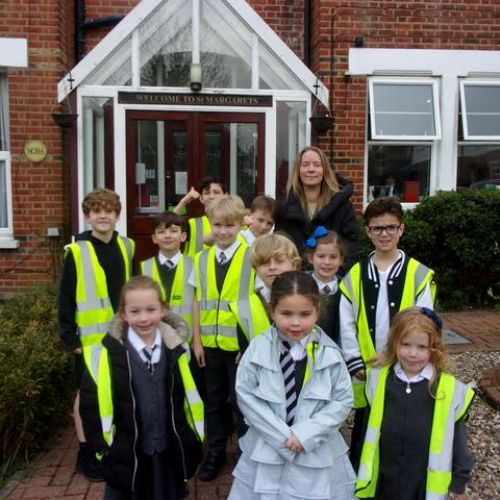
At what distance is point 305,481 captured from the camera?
217cm

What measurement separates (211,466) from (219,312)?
89cm

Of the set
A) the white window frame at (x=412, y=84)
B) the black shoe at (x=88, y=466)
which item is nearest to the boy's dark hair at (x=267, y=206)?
the black shoe at (x=88, y=466)

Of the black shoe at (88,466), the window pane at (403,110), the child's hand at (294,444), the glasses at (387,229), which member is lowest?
the black shoe at (88,466)

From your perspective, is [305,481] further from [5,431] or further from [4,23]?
[4,23]

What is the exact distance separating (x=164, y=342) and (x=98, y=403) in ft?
1.25

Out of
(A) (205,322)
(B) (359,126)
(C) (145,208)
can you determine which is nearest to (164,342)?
(A) (205,322)

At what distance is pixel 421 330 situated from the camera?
2252 millimetres

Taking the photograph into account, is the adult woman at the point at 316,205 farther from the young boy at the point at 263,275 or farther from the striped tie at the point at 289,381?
the striped tie at the point at 289,381

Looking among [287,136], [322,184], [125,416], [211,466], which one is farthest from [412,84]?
[125,416]

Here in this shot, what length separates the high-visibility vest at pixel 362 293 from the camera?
2.73m

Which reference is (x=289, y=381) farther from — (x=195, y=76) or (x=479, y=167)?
(x=479, y=167)

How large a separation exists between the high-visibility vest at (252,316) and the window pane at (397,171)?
193 inches

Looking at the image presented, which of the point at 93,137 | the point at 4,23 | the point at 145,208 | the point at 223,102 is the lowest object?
the point at 145,208

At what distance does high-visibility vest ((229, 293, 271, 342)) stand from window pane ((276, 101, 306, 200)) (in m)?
3.92
